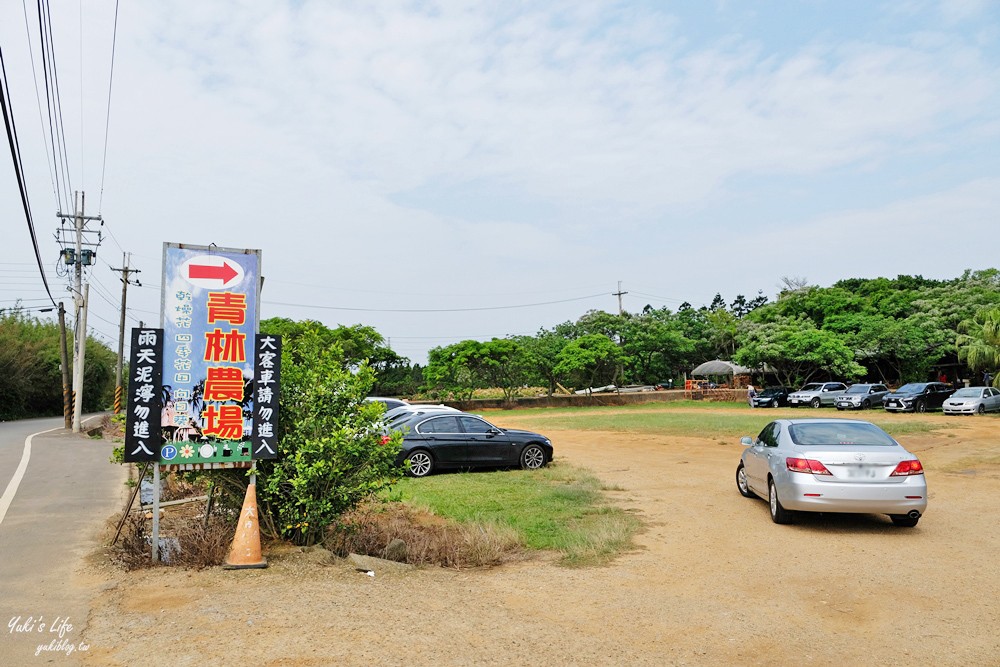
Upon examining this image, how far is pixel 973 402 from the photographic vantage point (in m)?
32.3

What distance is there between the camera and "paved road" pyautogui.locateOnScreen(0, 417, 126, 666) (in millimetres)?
5211

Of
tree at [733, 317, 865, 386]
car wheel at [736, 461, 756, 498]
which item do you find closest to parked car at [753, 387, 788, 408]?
tree at [733, 317, 865, 386]

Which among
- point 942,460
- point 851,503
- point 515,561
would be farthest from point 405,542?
point 942,460

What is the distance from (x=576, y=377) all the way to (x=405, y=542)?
4152 centimetres

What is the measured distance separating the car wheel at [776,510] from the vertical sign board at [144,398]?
7225mm

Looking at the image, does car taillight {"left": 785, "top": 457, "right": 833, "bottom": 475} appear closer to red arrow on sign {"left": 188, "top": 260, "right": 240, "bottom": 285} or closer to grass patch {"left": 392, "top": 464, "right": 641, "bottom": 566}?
grass patch {"left": 392, "top": 464, "right": 641, "bottom": 566}

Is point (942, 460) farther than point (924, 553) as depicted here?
Yes

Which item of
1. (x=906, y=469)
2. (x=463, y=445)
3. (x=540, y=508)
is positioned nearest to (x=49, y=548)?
(x=540, y=508)

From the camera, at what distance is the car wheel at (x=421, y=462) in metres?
14.7

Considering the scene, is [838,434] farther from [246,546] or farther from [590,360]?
[590,360]

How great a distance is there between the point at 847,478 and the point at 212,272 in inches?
295

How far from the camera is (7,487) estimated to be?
42.5 feet

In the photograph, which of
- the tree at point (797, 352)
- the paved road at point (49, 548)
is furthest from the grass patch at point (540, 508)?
the tree at point (797, 352)

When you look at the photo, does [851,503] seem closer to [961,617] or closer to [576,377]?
[961,617]
